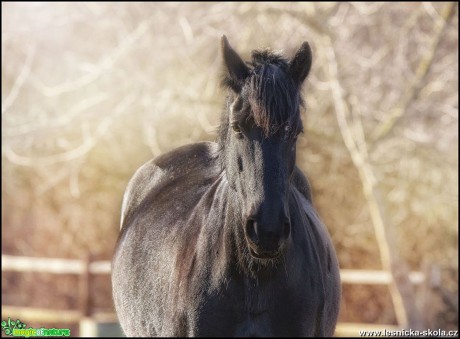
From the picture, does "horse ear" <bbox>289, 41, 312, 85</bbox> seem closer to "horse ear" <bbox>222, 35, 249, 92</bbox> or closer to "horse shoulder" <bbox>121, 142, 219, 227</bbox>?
"horse ear" <bbox>222, 35, 249, 92</bbox>

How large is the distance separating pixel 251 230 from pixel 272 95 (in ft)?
2.11

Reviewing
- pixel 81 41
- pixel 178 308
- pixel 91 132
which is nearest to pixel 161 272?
pixel 178 308

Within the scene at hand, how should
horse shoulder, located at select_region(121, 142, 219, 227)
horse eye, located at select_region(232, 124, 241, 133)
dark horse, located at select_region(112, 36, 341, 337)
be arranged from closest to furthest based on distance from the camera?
dark horse, located at select_region(112, 36, 341, 337), horse eye, located at select_region(232, 124, 241, 133), horse shoulder, located at select_region(121, 142, 219, 227)

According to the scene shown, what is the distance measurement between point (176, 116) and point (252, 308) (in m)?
10.4

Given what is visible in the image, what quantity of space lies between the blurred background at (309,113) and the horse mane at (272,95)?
7472 mm

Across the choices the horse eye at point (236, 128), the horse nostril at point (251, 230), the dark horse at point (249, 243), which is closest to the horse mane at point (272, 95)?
the dark horse at point (249, 243)

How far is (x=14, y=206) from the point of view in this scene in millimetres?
19328

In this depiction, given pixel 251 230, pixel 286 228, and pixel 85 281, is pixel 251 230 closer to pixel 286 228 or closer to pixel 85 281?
pixel 286 228

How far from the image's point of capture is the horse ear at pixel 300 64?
170 inches

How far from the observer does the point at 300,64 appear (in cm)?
435

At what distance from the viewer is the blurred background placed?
12922 millimetres

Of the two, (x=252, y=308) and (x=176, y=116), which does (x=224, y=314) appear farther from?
(x=176, y=116)

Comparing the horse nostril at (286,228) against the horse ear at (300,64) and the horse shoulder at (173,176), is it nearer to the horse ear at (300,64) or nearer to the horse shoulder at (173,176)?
the horse ear at (300,64)

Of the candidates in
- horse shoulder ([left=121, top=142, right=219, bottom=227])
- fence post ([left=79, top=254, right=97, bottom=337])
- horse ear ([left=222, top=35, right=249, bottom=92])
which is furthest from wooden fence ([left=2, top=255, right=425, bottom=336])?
horse ear ([left=222, top=35, right=249, bottom=92])
